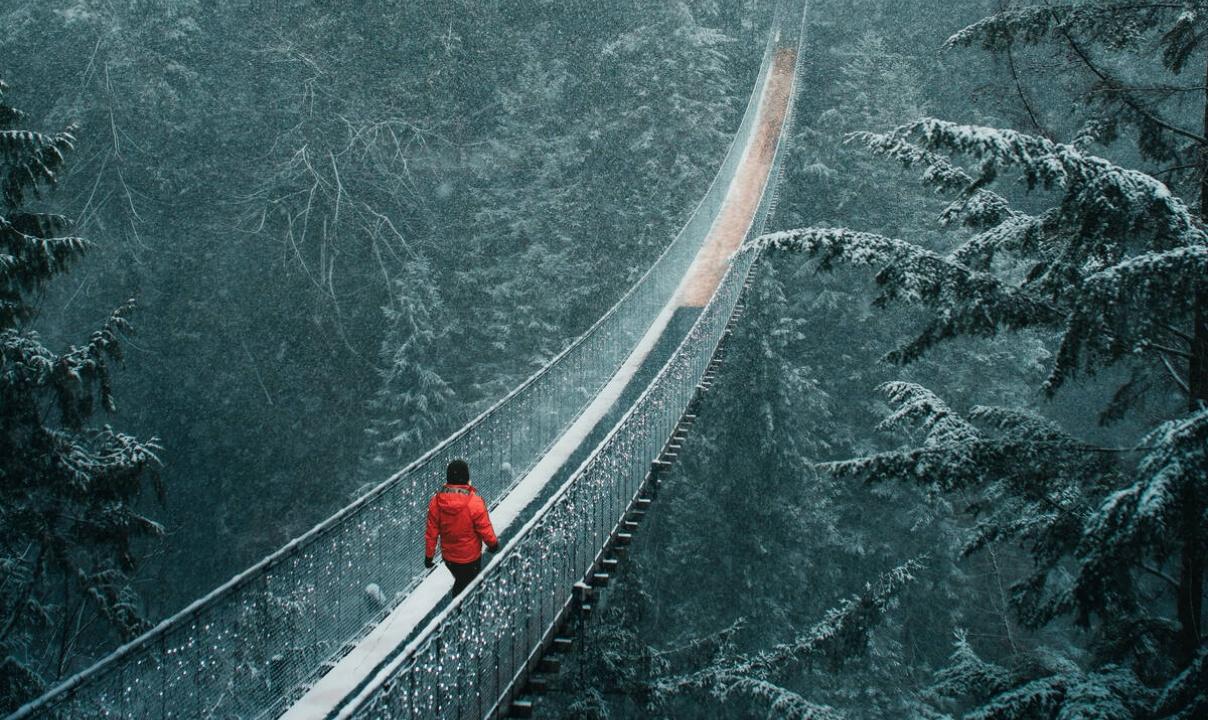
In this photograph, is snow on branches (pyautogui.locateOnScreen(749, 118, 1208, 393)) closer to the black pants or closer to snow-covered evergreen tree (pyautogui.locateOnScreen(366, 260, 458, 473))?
the black pants

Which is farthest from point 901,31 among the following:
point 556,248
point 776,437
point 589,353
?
point 589,353

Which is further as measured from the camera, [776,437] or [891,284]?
[776,437]

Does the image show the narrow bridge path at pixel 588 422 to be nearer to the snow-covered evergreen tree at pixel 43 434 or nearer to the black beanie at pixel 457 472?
the black beanie at pixel 457 472

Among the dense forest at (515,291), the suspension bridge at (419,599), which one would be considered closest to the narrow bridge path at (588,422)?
the suspension bridge at (419,599)

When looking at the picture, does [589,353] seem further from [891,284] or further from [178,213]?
[178,213]

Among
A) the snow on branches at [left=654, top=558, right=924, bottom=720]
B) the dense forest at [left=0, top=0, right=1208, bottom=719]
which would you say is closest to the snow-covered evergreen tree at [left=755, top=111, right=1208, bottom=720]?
the snow on branches at [left=654, top=558, right=924, bottom=720]

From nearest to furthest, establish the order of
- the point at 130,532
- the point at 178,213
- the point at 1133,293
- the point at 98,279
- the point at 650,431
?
the point at 1133,293 → the point at 130,532 → the point at 650,431 → the point at 98,279 → the point at 178,213
